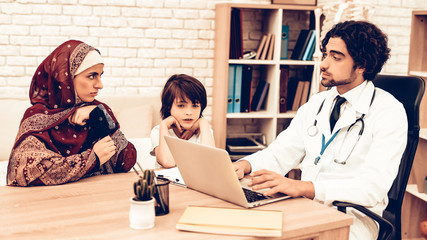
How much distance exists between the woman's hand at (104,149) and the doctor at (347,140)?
1.71 feet

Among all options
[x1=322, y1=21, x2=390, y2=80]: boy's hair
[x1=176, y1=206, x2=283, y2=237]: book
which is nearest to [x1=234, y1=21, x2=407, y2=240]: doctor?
[x1=322, y1=21, x2=390, y2=80]: boy's hair

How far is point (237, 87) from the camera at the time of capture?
3.72 m

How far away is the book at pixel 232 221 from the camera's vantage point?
127cm

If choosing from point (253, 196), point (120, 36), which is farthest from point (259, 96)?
point (253, 196)

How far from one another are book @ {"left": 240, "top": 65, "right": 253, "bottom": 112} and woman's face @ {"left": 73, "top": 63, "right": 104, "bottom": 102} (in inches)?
77.8

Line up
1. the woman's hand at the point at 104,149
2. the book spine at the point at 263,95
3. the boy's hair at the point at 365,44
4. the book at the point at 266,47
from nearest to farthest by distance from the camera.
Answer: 1. the woman's hand at the point at 104,149
2. the boy's hair at the point at 365,44
3. the book at the point at 266,47
4. the book spine at the point at 263,95

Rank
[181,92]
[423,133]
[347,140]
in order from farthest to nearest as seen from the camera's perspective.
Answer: [423,133] → [181,92] → [347,140]

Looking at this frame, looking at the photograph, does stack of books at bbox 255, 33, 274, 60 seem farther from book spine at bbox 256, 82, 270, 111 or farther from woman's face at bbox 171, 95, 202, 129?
woman's face at bbox 171, 95, 202, 129

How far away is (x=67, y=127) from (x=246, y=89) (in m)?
2.10

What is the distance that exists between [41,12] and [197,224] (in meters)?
2.72

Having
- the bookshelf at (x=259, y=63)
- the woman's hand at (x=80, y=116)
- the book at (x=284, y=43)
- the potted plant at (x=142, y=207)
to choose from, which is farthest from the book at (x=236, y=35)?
the potted plant at (x=142, y=207)

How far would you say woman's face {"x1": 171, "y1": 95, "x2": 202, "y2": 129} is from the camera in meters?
2.24

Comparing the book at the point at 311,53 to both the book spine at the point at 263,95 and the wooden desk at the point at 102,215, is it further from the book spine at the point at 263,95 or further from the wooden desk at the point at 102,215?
the wooden desk at the point at 102,215

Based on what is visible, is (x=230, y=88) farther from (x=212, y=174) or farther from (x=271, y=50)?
(x=212, y=174)
